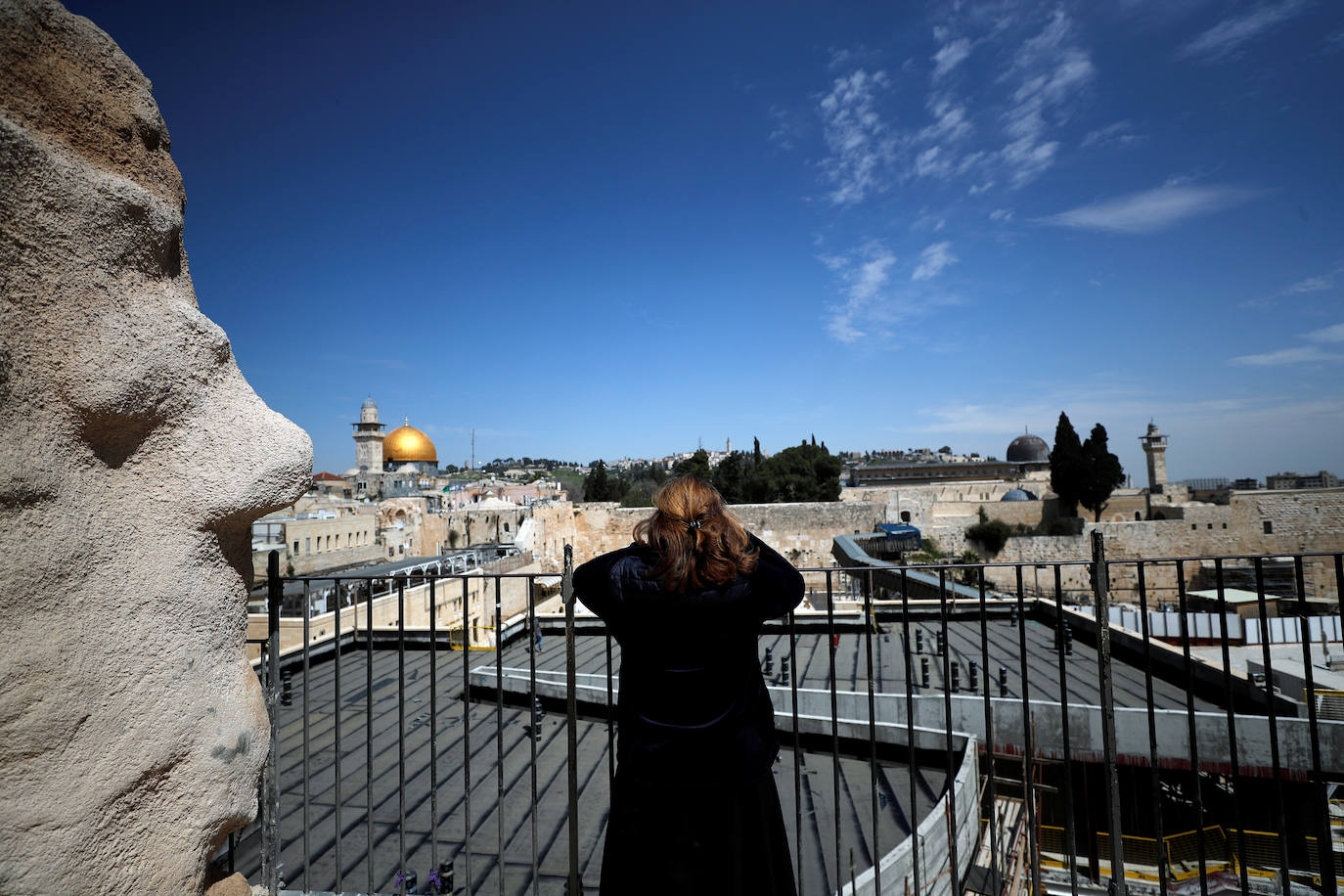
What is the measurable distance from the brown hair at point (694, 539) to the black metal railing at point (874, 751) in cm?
48

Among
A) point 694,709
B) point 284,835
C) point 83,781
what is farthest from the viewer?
point 284,835

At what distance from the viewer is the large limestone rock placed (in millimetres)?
1429

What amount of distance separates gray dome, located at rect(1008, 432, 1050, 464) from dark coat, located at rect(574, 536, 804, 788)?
59.9 m

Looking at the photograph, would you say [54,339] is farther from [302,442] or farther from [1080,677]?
[1080,677]

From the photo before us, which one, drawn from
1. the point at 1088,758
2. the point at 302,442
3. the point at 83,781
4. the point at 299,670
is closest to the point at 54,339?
the point at 302,442

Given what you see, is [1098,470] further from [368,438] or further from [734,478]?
[368,438]

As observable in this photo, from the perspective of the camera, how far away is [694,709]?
163cm

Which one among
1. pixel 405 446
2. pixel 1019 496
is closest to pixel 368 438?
pixel 405 446

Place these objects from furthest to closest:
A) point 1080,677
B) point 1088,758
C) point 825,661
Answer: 1. point 825,661
2. point 1080,677
3. point 1088,758

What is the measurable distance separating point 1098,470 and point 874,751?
107 feet

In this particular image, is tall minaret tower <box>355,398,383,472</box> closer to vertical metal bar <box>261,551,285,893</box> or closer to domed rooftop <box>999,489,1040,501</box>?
domed rooftop <box>999,489,1040,501</box>

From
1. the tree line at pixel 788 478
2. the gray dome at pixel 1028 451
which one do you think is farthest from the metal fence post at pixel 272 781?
the gray dome at pixel 1028 451

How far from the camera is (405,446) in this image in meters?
53.8

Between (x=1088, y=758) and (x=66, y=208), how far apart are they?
815 cm
